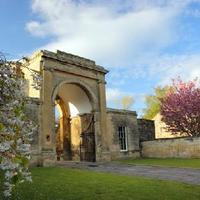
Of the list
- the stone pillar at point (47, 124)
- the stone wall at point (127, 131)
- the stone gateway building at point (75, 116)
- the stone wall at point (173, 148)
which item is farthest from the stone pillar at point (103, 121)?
the stone wall at point (173, 148)

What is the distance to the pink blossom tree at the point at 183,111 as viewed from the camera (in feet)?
91.8

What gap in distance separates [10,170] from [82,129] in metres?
20.3

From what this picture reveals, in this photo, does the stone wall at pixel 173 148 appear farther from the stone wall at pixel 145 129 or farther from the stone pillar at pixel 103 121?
the stone pillar at pixel 103 121

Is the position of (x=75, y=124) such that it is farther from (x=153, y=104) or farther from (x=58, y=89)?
(x=153, y=104)

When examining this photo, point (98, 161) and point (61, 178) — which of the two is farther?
point (98, 161)

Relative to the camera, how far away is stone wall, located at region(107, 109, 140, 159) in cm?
2427

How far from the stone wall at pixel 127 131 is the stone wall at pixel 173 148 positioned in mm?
942

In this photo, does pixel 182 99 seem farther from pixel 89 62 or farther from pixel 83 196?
pixel 83 196

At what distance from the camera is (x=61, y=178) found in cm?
1263

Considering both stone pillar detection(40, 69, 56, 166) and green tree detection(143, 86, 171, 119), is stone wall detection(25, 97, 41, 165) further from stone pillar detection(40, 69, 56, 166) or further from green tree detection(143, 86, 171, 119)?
green tree detection(143, 86, 171, 119)

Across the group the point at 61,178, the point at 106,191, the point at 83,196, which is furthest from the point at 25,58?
the point at 61,178

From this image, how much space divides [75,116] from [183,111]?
969cm

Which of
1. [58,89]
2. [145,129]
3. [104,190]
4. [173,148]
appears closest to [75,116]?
[58,89]

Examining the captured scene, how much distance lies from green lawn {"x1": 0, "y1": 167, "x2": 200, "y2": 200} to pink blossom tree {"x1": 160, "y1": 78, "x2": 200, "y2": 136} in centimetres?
1677
